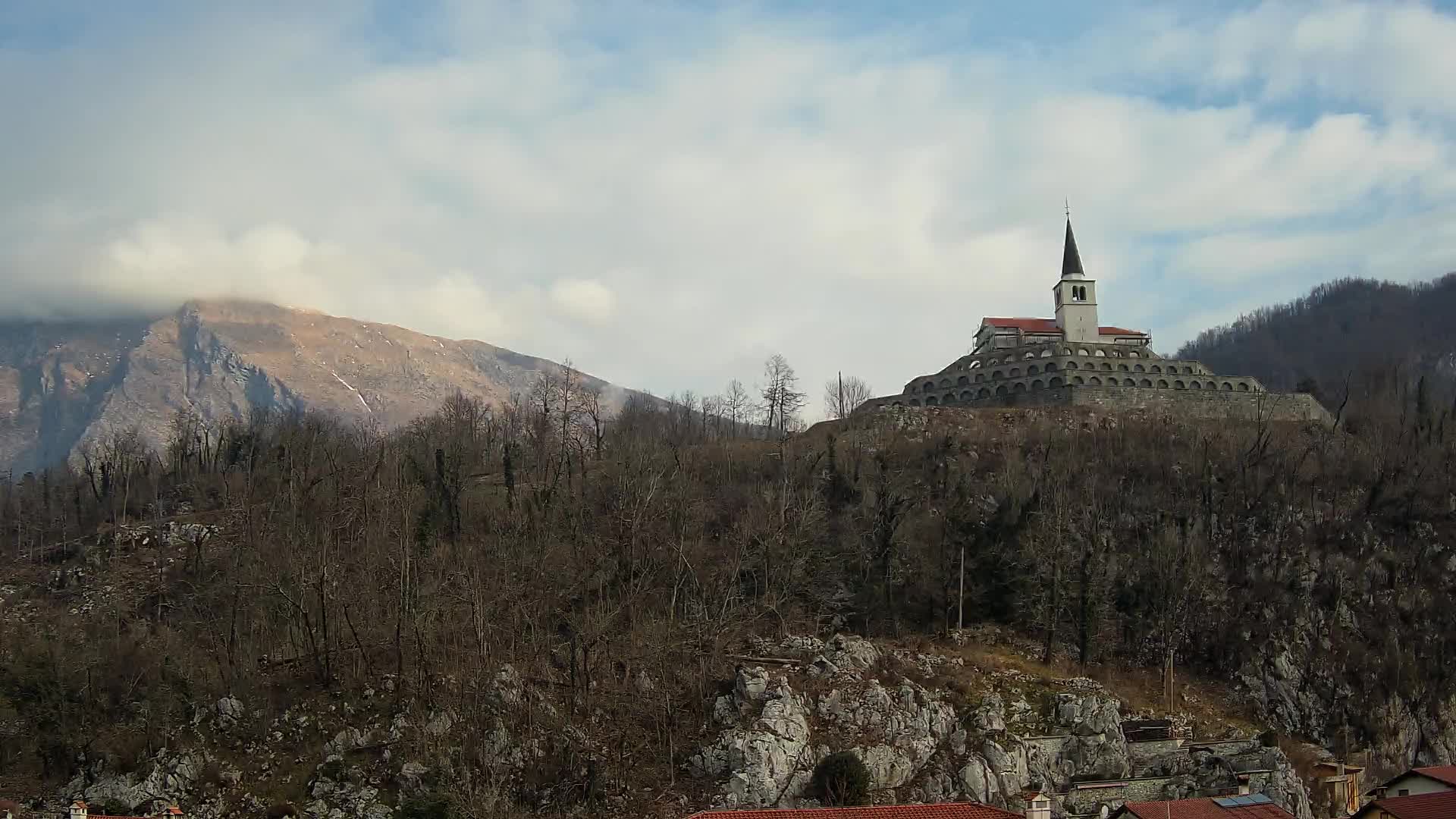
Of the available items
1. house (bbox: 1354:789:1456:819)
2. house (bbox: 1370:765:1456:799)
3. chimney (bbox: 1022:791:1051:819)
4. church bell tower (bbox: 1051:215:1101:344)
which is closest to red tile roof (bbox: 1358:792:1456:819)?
house (bbox: 1354:789:1456:819)

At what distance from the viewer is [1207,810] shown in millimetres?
33938

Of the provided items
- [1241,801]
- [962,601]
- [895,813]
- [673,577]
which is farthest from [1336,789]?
[673,577]

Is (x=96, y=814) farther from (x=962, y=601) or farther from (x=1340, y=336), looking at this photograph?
(x=1340, y=336)

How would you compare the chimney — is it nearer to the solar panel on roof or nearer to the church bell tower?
the solar panel on roof

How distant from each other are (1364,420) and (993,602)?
3389 centimetres

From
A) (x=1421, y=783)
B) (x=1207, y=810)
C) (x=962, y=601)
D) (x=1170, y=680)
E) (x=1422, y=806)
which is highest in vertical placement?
(x=962, y=601)

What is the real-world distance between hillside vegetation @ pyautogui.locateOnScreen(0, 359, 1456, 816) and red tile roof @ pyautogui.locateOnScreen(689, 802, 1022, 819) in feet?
28.5

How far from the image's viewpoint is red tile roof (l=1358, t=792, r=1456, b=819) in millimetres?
32875

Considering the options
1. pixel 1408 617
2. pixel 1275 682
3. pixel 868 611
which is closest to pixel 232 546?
pixel 868 611

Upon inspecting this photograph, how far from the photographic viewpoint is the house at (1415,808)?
32906 mm

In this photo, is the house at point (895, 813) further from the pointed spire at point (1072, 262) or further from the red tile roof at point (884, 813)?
the pointed spire at point (1072, 262)

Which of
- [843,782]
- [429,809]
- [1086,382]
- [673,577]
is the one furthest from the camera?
[1086,382]

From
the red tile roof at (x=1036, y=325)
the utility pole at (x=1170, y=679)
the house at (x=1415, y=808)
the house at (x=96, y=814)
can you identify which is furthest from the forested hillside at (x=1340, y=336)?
the house at (x=96, y=814)

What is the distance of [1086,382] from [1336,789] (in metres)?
41.9
